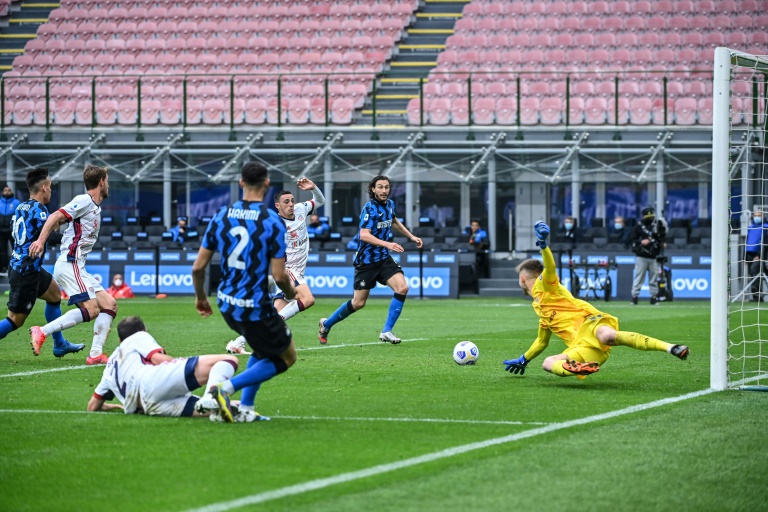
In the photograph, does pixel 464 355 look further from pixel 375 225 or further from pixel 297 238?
pixel 297 238

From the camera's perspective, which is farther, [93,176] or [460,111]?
[460,111]

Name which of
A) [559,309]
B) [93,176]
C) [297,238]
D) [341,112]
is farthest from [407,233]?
Answer: [341,112]

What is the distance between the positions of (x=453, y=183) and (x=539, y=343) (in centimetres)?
2250

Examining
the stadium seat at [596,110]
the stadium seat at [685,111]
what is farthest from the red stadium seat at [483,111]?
the stadium seat at [685,111]

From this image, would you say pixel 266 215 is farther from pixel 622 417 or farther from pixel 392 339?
pixel 392 339

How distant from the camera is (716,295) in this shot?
953cm

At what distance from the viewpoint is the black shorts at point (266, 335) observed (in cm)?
766

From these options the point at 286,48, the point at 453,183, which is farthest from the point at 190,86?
the point at 453,183

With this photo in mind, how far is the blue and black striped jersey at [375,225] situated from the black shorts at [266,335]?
711 cm

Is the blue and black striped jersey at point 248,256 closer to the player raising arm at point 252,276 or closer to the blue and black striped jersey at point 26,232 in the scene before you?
the player raising arm at point 252,276

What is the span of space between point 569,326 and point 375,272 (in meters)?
5.26

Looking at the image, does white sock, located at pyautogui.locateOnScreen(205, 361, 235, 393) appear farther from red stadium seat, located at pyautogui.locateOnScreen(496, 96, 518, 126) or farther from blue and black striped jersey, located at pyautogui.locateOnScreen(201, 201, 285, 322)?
red stadium seat, located at pyautogui.locateOnScreen(496, 96, 518, 126)

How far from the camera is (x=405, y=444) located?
6.90 metres

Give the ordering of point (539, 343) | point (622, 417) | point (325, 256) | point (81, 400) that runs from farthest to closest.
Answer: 1. point (325, 256)
2. point (539, 343)
3. point (81, 400)
4. point (622, 417)
